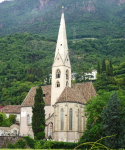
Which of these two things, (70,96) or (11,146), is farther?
(70,96)

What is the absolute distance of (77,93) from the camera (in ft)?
Result: 188

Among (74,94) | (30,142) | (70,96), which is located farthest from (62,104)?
(30,142)

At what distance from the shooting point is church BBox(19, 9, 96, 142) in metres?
52.6

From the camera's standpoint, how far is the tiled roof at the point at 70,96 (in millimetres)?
54062

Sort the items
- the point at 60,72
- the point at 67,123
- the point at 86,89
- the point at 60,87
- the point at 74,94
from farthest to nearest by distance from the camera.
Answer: the point at 60,72 < the point at 86,89 < the point at 60,87 < the point at 74,94 < the point at 67,123

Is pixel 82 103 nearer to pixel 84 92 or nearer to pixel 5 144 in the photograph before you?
pixel 84 92

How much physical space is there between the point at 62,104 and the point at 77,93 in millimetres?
5010

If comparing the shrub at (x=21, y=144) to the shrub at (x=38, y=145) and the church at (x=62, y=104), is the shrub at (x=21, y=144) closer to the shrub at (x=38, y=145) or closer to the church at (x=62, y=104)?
the shrub at (x=38, y=145)

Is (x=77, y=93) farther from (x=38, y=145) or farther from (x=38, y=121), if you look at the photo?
(x=38, y=145)

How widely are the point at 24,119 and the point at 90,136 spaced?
21.8 m

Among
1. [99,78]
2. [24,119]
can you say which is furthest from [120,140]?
[99,78]

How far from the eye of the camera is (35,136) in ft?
166

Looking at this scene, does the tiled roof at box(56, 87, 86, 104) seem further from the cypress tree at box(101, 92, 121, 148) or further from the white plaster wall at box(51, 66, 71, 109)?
the cypress tree at box(101, 92, 121, 148)

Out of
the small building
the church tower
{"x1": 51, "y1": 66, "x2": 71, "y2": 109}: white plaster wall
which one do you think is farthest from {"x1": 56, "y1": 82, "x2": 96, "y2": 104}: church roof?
the small building
